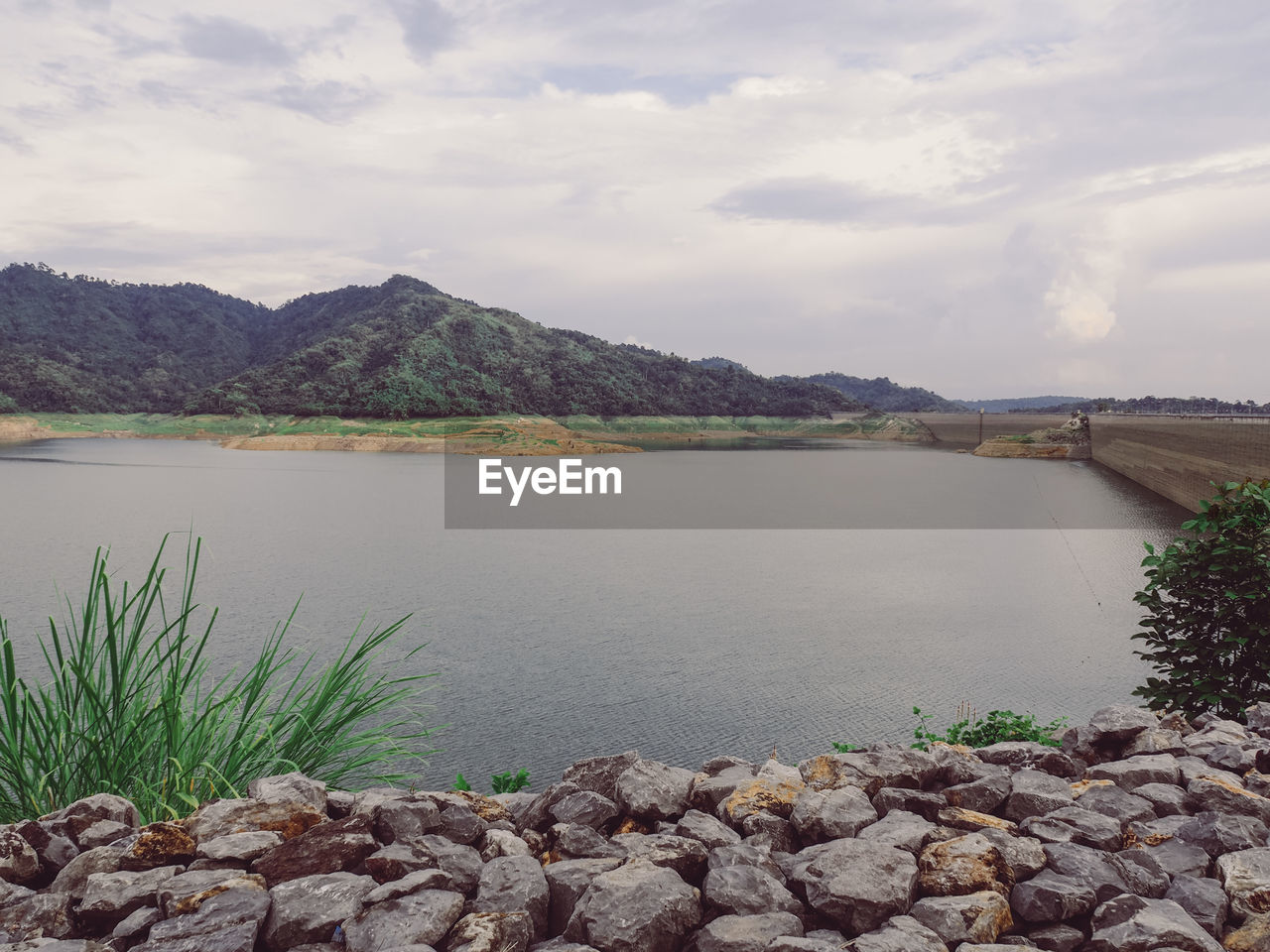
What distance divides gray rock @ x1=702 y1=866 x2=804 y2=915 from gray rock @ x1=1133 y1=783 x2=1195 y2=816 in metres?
1.71

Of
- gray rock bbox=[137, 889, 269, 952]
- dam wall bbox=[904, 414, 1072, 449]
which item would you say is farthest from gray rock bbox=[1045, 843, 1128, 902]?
dam wall bbox=[904, 414, 1072, 449]

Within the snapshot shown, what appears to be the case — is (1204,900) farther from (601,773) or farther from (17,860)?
(17,860)

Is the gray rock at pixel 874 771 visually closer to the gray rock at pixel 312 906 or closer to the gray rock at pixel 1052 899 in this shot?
the gray rock at pixel 1052 899

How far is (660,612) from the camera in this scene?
11.2 metres

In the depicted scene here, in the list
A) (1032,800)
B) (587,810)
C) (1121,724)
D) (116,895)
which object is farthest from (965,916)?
(116,895)

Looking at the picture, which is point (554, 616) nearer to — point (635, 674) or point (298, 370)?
point (635, 674)

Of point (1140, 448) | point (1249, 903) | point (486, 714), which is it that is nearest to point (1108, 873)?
point (1249, 903)

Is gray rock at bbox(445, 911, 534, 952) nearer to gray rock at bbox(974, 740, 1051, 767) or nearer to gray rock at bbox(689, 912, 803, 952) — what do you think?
gray rock at bbox(689, 912, 803, 952)

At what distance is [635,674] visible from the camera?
8.12 metres

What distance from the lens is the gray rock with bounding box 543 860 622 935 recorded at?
250 cm

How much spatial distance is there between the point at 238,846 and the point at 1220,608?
5.23 metres

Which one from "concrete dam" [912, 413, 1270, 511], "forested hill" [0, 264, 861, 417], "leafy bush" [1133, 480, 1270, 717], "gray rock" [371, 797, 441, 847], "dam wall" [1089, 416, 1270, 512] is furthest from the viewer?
"forested hill" [0, 264, 861, 417]

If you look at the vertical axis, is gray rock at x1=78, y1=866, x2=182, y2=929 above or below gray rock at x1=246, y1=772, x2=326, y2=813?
below

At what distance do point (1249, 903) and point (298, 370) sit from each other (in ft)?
314
